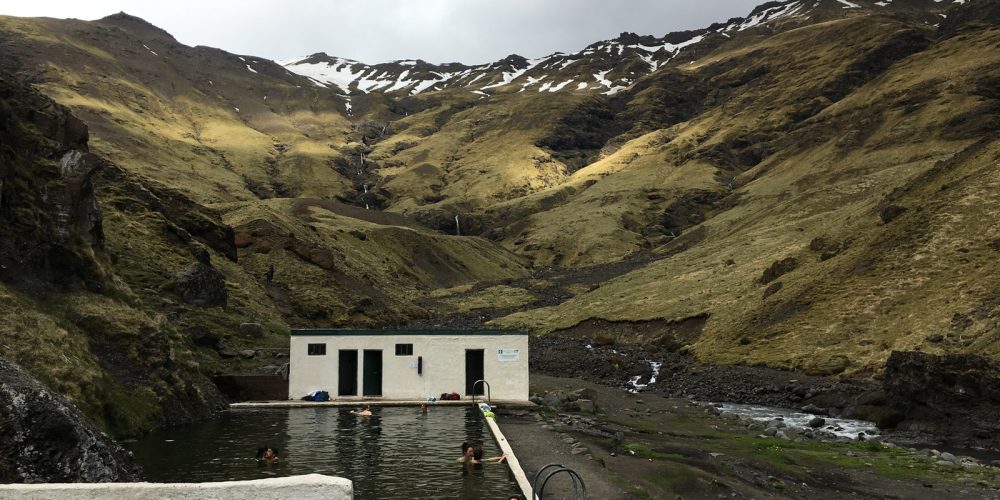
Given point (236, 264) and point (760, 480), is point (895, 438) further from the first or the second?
point (236, 264)

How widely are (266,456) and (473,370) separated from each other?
59.1ft

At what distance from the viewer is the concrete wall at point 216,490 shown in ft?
27.7

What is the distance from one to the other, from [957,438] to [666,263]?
231 ft

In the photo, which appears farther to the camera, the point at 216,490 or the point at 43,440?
the point at 43,440

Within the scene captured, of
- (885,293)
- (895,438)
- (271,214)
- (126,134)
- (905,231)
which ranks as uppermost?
(126,134)

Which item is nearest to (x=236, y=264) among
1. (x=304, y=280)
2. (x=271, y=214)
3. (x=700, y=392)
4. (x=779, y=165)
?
(x=304, y=280)

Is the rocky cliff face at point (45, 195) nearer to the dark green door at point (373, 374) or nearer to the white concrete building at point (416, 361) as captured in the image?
the white concrete building at point (416, 361)

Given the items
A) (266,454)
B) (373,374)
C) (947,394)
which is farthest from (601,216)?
(266,454)

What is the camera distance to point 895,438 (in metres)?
32.4

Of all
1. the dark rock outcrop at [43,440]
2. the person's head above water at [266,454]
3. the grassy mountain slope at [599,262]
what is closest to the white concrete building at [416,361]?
the grassy mountain slope at [599,262]

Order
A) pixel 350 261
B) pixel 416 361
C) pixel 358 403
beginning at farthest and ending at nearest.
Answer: pixel 350 261 → pixel 416 361 → pixel 358 403

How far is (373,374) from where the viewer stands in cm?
3972

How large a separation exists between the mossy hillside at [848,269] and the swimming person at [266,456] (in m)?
37.7

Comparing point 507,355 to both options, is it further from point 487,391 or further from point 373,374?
point 373,374
